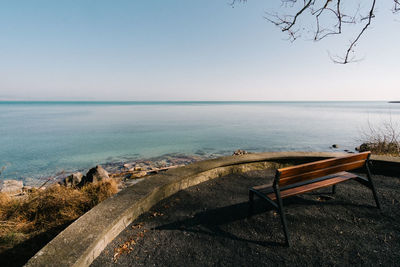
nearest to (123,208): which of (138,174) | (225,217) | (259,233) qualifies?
(225,217)

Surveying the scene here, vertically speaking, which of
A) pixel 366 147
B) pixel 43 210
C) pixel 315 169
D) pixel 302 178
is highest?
pixel 315 169

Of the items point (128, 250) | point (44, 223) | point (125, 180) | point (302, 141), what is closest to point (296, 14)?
point (128, 250)

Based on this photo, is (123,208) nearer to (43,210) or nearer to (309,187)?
(43,210)

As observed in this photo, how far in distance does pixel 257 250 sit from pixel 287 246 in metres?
0.39

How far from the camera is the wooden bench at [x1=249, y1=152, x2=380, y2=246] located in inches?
97.7

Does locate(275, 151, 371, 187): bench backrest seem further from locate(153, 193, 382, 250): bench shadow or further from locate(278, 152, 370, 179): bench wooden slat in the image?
locate(153, 193, 382, 250): bench shadow

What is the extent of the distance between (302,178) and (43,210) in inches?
177

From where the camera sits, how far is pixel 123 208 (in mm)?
2787

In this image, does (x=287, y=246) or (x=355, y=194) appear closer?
(x=287, y=246)

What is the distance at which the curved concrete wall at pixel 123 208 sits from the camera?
2.01 metres

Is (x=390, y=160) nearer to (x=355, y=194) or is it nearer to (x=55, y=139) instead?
(x=355, y=194)

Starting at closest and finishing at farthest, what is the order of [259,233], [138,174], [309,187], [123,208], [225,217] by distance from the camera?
[259,233], [123,208], [309,187], [225,217], [138,174]

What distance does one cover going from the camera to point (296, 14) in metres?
5.28

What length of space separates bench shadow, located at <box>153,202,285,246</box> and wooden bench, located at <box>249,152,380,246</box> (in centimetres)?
22
